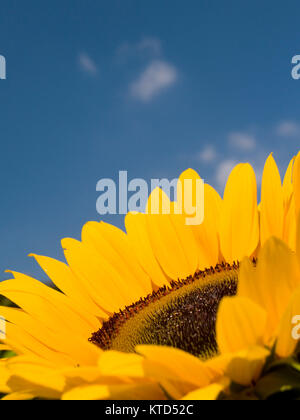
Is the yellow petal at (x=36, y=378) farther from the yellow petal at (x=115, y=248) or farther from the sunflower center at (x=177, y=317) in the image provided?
the yellow petal at (x=115, y=248)

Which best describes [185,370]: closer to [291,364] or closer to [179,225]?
[291,364]

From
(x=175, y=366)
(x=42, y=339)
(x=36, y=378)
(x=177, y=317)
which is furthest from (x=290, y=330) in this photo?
(x=42, y=339)

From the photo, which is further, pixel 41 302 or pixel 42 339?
pixel 41 302

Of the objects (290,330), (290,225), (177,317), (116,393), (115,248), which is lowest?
(116,393)

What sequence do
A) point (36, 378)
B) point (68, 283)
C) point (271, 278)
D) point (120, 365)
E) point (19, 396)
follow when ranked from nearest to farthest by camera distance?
point (120, 365) < point (271, 278) < point (36, 378) < point (19, 396) < point (68, 283)

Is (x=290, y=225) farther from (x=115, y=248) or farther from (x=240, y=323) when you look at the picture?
(x=240, y=323)

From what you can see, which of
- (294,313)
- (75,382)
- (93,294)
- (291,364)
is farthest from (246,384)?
(93,294)

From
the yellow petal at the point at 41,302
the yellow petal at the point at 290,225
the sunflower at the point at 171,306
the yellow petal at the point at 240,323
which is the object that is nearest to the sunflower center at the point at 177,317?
the sunflower at the point at 171,306

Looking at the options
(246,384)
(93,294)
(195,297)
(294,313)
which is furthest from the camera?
(93,294)
